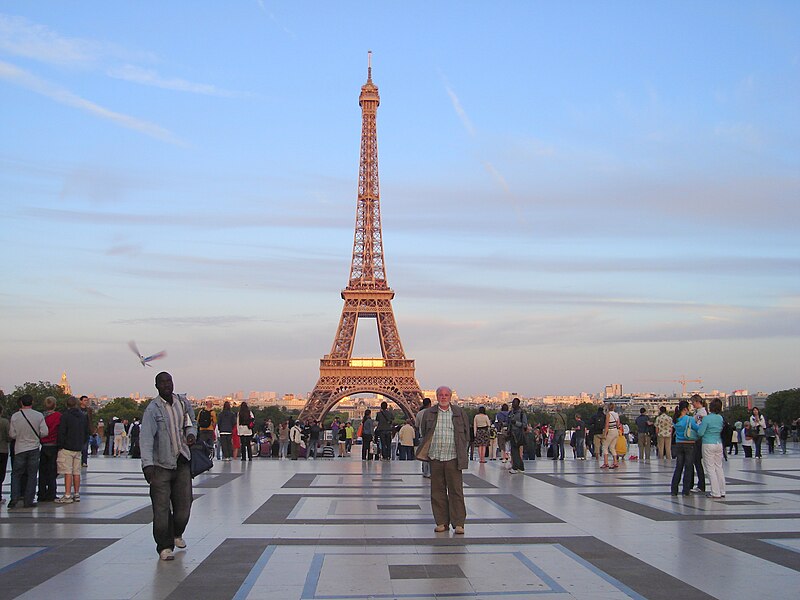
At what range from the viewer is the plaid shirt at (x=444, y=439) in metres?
10.9

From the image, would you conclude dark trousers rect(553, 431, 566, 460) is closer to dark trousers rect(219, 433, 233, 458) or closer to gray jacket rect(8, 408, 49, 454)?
dark trousers rect(219, 433, 233, 458)

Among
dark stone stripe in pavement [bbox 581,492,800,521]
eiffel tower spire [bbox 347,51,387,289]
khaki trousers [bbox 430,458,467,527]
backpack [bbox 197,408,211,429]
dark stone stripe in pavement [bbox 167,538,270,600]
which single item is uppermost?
eiffel tower spire [bbox 347,51,387,289]

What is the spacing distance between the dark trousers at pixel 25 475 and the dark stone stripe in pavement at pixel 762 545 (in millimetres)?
9308

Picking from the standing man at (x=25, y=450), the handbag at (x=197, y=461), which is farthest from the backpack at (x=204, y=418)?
the handbag at (x=197, y=461)

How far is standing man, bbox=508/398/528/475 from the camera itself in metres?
19.4

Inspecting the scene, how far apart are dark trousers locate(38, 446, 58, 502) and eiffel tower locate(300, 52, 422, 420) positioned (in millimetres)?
55979

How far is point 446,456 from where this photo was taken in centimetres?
1087

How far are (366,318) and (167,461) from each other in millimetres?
68830

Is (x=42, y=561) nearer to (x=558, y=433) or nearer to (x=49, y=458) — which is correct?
(x=49, y=458)

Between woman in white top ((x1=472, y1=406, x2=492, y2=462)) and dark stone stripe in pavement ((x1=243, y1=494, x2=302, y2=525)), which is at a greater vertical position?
woman in white top ((x1=472, y1=406, x2=492, y2=462))

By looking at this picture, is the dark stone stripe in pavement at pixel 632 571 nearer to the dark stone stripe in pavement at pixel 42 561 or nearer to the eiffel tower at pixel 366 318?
the dark stone stripe in pavement at pixel 42 561

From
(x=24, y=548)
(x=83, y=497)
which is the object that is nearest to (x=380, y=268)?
(x=83, y=497)

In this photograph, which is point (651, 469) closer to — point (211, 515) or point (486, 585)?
point (211, 515)

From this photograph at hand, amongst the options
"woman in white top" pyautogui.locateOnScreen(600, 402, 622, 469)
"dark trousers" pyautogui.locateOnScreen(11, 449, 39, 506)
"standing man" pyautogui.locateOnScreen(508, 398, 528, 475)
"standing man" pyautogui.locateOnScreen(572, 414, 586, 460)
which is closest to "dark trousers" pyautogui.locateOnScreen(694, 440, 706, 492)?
"standing man" pyautogui.locateOnScreen(508, 398, 528, 475)
